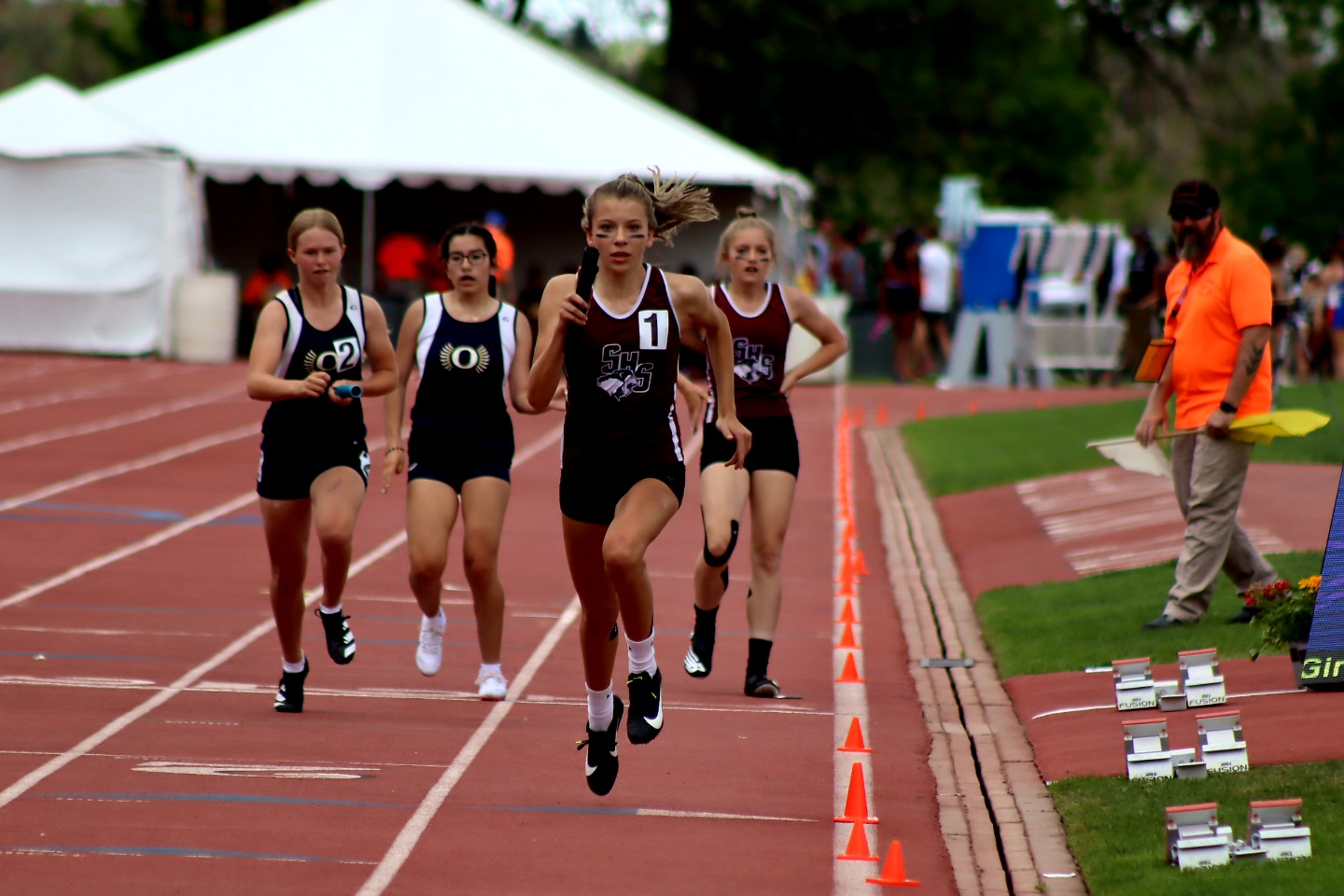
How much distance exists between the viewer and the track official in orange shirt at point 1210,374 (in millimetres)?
9102

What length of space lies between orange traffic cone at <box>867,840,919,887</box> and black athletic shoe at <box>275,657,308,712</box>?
3.07 metres

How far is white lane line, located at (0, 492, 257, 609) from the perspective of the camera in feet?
35.5

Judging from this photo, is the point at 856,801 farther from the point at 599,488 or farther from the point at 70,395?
the point at 70,395

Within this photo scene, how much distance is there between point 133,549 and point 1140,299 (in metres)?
17.2

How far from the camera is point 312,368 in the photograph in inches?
304

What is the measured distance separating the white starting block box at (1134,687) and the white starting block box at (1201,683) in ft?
0.53

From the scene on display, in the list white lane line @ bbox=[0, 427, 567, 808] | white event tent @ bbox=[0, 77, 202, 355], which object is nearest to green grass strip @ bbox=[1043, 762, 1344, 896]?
white lane line @ bbox=[0, 427, 567, 808]

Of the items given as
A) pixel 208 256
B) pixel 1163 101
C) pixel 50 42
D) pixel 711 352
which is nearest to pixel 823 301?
pixel 208 256

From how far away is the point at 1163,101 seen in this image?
51.5 m

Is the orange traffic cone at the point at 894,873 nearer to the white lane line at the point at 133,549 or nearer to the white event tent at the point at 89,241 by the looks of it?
the white lane line at the point at 133,549

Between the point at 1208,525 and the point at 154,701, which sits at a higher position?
the point at 1208,525

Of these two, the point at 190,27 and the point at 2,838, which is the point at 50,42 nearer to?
the point at 190,27

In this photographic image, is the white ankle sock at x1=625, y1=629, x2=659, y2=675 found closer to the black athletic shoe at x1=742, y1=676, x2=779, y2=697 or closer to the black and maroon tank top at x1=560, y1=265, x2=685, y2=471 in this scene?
the black and maroon tank top at x1=560, y1=265, x2=685, y2=471

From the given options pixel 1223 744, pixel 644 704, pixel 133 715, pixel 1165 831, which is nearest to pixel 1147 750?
pixel 1223 744
